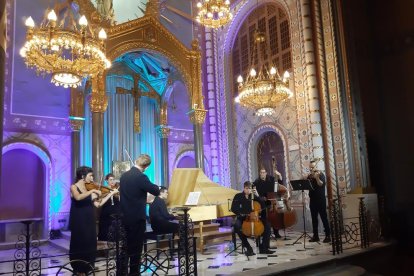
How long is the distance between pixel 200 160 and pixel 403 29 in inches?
250

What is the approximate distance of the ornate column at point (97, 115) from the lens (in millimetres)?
9008

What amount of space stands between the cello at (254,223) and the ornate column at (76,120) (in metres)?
5.73

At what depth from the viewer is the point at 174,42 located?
1076cm

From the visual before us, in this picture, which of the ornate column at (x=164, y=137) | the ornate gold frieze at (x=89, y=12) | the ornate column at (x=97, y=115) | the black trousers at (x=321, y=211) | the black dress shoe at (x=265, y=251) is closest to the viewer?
the black dress shoe at (x=265, y=251)

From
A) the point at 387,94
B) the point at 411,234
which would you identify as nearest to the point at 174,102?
the point at 387,94

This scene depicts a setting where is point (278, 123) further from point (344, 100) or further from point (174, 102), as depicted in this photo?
point (174, 102)

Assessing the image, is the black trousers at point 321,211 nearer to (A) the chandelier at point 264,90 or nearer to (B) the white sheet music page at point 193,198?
(B) the white sheet music page at point 193,198

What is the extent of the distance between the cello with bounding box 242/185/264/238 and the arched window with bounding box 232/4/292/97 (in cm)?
580

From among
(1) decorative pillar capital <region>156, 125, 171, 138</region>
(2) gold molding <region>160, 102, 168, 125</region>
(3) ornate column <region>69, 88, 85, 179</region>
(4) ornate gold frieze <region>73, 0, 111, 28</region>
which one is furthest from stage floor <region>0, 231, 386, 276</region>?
(2) gold molding <region>160, 102, 168, 125</region>

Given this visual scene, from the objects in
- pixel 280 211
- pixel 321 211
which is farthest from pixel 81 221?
pixel 321 211

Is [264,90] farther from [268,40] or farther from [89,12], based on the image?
[89,12]

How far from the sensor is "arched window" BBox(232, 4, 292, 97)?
36.6ft

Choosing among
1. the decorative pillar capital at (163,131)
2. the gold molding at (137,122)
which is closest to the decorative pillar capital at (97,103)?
the gold molding at (137,122)

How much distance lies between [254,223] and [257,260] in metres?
0.61
